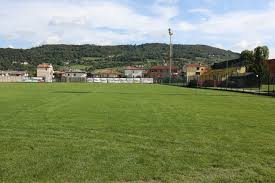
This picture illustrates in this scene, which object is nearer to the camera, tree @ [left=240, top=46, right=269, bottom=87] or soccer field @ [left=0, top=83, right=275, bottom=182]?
soccer field @ [left=0, top=83, right=275, bottom=182]

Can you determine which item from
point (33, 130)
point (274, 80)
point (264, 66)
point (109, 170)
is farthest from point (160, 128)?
point (264, 66)

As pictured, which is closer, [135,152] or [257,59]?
[135,152]

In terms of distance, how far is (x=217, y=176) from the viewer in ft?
25.9

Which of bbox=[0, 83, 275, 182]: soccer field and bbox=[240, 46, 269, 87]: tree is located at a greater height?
bbox=[240, 46, 269, 87]: tree

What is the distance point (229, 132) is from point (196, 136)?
1.51 m

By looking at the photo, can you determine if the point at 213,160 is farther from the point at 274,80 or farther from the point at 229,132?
the point at 274,80

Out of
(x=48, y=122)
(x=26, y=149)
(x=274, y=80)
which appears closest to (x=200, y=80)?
(x=274, y=80)

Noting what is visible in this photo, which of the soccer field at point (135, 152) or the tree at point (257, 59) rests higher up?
the tree at point (257, 59)

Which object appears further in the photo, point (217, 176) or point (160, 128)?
point (160, 128)

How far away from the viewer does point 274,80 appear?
173 feet

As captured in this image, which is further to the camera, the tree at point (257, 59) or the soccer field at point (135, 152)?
the tree at point (257, 59)

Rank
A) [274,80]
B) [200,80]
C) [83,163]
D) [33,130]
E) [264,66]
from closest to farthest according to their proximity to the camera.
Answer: [83,163] → [33,130] → [274,80] → [264,66] → [200,80]

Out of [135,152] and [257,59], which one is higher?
[257,59]

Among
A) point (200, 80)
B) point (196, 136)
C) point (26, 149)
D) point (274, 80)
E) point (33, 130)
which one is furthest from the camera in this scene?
point (200, 80)
